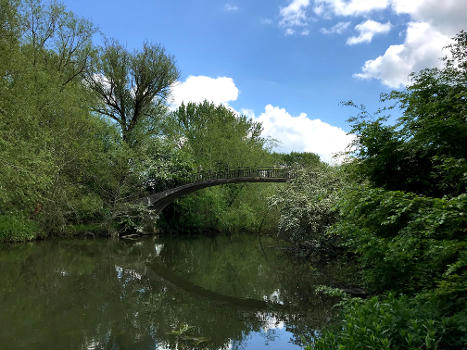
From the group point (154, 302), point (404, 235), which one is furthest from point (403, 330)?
point (154, 302)

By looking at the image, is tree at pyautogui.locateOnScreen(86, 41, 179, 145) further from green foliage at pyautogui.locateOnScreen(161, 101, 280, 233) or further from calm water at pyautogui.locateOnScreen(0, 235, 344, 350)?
calm water at pyautogui.locateOnScreen(0, 235, 344, 350)

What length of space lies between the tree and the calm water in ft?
39.9

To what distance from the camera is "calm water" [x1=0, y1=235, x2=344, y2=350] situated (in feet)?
19.4

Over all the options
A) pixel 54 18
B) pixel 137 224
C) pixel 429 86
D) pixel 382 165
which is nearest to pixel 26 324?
pixel 382 165

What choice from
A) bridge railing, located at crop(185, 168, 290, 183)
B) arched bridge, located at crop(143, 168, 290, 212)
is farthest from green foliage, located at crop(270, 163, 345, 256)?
bridge railing, located at crop(185, 168, 290, 183)

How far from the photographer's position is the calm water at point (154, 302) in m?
5.92

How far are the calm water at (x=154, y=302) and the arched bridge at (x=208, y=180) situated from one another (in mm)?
9195

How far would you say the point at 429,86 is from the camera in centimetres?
581

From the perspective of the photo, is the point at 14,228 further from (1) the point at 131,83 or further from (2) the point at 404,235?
(2) the point at 404,235

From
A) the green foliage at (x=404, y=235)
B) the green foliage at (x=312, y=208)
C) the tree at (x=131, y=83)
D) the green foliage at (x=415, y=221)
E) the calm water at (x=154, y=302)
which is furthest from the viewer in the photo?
the tree at (x=131, y=83)

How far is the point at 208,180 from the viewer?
80.2 feet

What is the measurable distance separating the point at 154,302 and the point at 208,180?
53.9ft

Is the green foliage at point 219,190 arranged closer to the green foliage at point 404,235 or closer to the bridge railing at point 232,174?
the bridge railing at point 232,174

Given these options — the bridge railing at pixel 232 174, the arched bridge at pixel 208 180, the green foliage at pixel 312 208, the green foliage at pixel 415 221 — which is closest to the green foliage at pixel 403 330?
the green foliage at pixel 415 221
